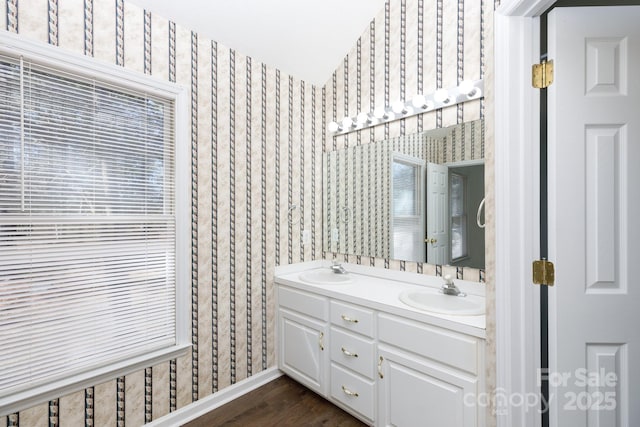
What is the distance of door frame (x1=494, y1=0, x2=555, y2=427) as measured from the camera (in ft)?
3.99

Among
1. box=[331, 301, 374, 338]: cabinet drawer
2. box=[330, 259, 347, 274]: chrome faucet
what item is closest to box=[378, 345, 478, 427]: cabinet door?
box=[331, 301, 374, 338]: cabinet drawer

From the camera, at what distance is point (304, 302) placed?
7.29 feet

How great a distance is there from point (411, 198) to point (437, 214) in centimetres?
22

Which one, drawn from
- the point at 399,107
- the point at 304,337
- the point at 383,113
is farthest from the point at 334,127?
the point at 304,337

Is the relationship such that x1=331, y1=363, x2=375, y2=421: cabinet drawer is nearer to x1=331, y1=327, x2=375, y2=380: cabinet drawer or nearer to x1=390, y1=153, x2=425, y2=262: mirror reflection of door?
x1=331, y1=327, x2=375, y2=380: cabinet drawer

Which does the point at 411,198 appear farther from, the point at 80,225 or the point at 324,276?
the point at 80,225

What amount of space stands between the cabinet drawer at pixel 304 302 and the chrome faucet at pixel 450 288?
0.75 m

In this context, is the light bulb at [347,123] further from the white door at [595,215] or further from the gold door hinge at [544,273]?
the gold door hinge at [544,273]

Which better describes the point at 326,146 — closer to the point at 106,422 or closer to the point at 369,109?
the point at 369,109

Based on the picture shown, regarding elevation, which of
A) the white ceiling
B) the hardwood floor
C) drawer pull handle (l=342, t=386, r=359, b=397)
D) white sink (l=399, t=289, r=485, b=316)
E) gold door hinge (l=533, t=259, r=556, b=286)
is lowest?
the hardwood floor

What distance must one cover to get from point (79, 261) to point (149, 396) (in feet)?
2.91

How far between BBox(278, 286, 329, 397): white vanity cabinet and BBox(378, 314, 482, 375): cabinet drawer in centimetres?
49

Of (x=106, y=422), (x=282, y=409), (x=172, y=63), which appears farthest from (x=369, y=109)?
(x=106, y=422)

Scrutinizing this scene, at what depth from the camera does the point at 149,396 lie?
1831mm
